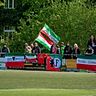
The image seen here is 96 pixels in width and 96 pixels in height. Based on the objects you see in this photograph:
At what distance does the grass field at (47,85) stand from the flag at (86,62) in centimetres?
249

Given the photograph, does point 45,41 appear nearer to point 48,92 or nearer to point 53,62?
point 53,62

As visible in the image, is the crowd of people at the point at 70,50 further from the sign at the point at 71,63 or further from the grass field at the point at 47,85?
the grass field at the point at 47,85

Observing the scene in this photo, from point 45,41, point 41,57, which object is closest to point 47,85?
point 41,57

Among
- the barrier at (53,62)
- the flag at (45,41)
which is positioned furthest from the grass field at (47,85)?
the flag at (45,41)

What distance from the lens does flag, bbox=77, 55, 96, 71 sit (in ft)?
97.7

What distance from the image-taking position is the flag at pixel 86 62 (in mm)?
29781

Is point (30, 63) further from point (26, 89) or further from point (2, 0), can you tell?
point (2, 0)

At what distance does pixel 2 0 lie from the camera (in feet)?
177

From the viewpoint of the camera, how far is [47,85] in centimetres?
2302

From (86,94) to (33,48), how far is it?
1492 centimetres

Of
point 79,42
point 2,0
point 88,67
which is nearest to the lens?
point 88,67

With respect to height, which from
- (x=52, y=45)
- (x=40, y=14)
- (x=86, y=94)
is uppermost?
(x=40, y=14)

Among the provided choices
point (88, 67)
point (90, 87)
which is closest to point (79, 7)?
point (88, 67)

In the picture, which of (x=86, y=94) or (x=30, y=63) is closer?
(x=86, y=94)
